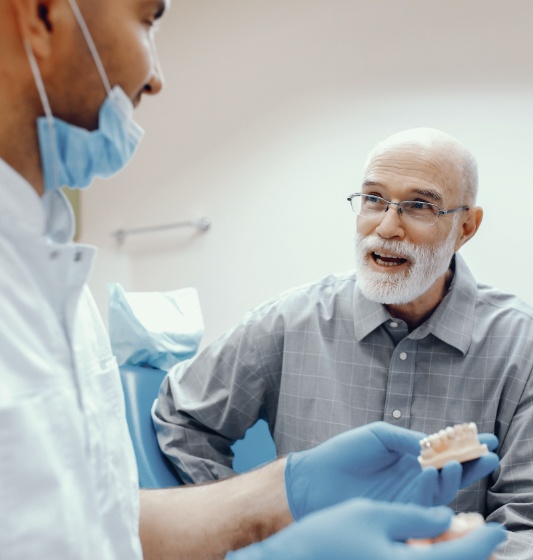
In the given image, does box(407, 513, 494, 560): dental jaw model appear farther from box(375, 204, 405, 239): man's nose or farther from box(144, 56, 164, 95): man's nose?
box(375, 204, 405, 239): man's nose

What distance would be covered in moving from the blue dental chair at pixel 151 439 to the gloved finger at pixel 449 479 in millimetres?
681

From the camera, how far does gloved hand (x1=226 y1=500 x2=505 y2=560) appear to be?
629 mm

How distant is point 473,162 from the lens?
163 cm

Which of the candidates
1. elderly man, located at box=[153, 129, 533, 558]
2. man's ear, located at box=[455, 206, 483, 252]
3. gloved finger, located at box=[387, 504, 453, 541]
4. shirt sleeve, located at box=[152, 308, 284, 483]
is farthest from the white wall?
gloved finger, located at box=[387, 504, 453, 541]

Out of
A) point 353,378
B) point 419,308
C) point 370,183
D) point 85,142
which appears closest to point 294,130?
point 370,183

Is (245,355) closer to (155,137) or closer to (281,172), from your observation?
(281,172)

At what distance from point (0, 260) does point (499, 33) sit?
229 cm

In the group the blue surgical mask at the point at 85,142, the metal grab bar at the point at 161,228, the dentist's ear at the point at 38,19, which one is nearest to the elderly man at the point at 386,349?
the blue surgical mask at the point at 85,142

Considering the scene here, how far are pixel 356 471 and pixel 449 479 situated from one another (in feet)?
0.42

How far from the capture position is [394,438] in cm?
95

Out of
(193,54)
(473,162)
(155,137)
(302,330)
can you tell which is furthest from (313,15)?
(302,330)

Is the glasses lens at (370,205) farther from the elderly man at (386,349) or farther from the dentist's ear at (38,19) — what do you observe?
the dentist's ear at (38,19)

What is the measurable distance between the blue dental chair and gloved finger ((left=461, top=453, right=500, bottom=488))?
0.67m

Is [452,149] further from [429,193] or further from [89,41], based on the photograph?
[89,41]
